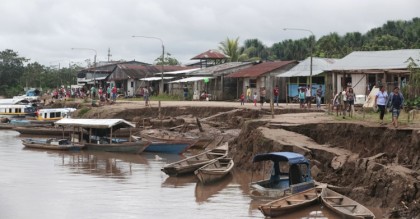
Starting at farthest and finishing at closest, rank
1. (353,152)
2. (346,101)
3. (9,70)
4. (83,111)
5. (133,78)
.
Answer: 1. (9,70)
2. (133,78)
3. (83,111)
4. (346,101)
5. (353,152)

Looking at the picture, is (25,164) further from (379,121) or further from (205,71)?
(205,71)

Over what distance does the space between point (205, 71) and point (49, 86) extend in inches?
1759

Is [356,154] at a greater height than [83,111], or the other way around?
[83,111]

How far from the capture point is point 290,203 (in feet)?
61.0

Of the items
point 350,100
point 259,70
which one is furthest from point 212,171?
point 259,70

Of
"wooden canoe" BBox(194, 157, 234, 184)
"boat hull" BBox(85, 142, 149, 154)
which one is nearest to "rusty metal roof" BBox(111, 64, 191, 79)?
"boat hull" BBox(85, 142, 149, 154)

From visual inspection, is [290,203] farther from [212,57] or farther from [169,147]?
[212,57]

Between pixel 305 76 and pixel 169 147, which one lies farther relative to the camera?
pixel 305 76

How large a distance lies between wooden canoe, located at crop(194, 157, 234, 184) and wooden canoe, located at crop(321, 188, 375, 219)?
5.81m

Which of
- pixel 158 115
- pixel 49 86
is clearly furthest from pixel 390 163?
pixel 49 86

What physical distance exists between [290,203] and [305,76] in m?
27.4

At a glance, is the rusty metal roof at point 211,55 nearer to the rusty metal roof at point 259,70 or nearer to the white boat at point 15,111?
the rusty metal roof at point 259,70

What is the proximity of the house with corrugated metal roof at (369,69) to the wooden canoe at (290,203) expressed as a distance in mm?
16190

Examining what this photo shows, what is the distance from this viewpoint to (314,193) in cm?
1969
